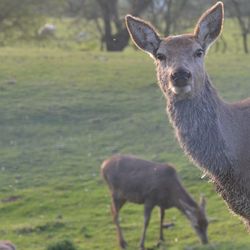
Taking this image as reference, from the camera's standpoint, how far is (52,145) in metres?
19.4

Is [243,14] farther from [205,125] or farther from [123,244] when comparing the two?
[205,125]

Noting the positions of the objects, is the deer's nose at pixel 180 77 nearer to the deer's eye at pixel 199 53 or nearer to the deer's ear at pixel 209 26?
the deer's eye at pixel 199 53

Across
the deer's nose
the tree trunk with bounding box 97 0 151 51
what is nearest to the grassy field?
the deer's nose

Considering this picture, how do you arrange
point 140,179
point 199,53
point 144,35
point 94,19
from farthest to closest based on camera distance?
point 94,19
point 140,179
point 144,35
point 199,53

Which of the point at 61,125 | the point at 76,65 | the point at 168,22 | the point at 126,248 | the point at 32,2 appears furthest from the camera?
the point at 168,22

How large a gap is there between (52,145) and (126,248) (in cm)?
603

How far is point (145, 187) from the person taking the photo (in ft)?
48.2

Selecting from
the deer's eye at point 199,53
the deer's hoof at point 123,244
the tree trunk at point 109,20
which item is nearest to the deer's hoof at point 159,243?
the deer's hoof at point 123,244

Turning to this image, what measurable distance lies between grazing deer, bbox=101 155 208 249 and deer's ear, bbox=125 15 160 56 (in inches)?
227

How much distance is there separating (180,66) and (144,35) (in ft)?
2.97

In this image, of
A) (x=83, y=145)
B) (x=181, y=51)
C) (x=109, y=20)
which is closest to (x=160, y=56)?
(x=181, y=51)

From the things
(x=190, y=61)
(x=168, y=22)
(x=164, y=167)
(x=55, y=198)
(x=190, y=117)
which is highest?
(x=190, y=61)

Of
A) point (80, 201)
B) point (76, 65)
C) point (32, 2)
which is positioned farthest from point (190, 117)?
point (32, 2)

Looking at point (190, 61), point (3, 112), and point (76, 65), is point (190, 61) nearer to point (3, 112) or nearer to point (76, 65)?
point (3, 112)
